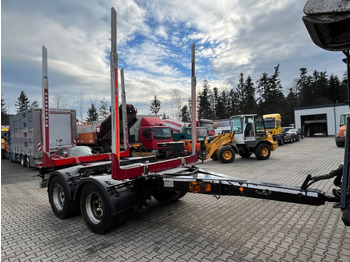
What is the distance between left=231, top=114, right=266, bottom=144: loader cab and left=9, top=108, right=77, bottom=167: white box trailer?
381 inches

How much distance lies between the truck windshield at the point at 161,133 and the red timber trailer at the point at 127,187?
1120 cm

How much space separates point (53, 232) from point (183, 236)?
2412mm

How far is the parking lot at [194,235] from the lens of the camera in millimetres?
3230

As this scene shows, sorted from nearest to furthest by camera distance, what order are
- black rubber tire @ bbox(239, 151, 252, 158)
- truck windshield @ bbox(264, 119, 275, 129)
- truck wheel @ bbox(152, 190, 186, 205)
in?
truck wheel @ bbox(152, 190, 186, 205), black rubber tire @ bbox(239, 151, 252, 158), truck windshield @ bbox(264, 119, 275, 129)

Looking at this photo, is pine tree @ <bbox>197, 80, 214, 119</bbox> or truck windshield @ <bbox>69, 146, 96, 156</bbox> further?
pine tree @ <bbox>197, 80, 214, 119</bbox>

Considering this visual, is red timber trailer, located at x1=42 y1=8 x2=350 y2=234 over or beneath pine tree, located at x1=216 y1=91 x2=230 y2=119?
beneath

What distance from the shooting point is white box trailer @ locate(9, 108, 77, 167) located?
11.5m

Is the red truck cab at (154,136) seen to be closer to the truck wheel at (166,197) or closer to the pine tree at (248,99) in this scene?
the truck wheel at (166,197)

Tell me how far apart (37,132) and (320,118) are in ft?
138

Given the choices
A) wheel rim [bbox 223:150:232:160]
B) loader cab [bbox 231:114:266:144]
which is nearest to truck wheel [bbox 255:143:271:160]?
loader cab [bbox 231:114:266:144]

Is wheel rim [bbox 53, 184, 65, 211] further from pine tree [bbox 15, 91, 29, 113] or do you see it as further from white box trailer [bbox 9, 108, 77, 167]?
pine tree [bbox 15, 91, 29, 113]

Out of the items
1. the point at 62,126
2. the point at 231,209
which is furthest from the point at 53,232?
the point at 62,126

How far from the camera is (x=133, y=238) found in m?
3.80

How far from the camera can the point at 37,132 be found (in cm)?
1154
